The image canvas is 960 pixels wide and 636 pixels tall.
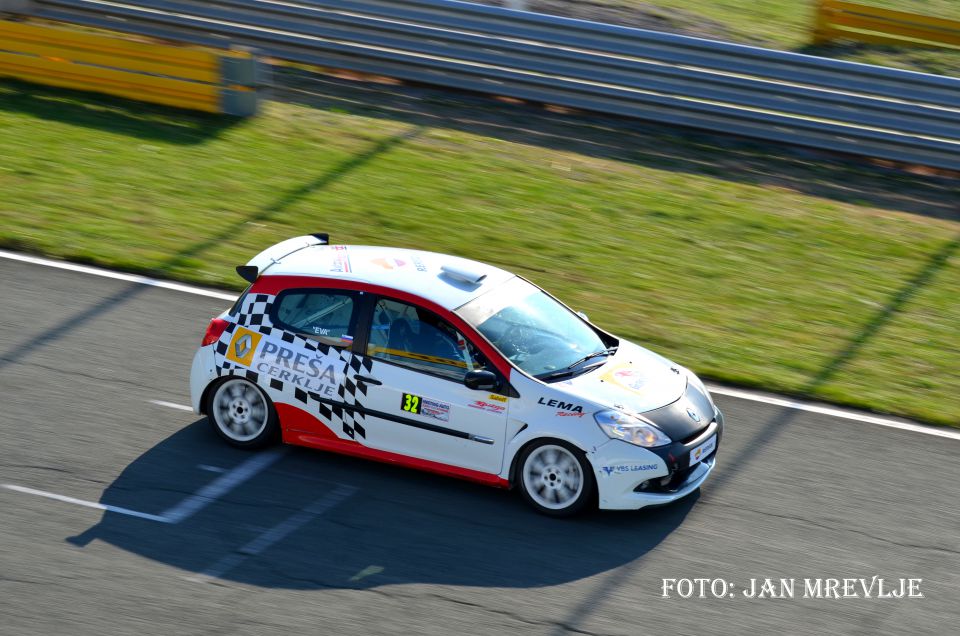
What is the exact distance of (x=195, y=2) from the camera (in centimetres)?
1969

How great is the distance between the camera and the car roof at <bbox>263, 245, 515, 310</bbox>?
27.9 feet

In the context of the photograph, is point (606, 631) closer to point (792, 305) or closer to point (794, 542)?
point (794, 542)

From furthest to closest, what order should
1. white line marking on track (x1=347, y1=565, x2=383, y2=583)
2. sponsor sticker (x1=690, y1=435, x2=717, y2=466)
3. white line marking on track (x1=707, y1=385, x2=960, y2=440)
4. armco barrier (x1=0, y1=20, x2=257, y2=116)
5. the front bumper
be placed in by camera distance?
armco barrier (x1=0, y1=20, x2=257, y2=116) → white line marking on track (x1=707, y1=385, x2=960, y2=440) → sponsor sticker (x1=690, y1=435, x2=717, y2=466) → the front bumper → white line marking on track (x1=347, y1=565, x2=383, y2=583)

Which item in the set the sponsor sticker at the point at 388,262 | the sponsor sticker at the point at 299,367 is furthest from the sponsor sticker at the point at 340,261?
the sponsor sticker at the point at 299,367

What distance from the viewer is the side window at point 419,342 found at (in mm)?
8180

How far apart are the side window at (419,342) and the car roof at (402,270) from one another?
149 millimetres

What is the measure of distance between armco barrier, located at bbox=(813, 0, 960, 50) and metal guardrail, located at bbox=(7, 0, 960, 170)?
6450mm

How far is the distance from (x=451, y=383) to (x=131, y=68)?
11681 millimetres

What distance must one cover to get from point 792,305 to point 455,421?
5.75 metres

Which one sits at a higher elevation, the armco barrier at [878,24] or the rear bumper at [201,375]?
the armco barrier at [878,24]

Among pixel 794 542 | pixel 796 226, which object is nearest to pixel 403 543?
pixel 794 542

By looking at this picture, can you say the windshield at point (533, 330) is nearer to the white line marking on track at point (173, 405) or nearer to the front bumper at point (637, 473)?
the front bumper at point (637, 473)

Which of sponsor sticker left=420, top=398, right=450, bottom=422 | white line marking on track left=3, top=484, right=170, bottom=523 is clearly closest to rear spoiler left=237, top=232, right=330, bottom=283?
sponsor sticker left=420, top=398, right=450, bottom=422

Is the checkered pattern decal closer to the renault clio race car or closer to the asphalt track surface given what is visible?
the renault clio race car
